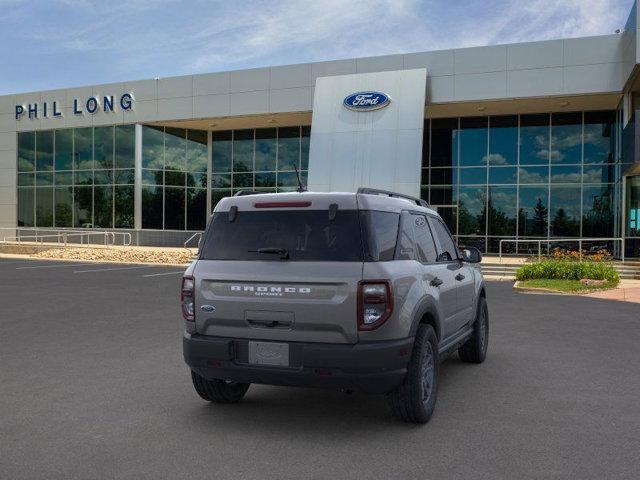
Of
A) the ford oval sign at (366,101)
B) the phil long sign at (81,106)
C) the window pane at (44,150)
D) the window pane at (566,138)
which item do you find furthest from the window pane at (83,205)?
the window pane at (566,138)

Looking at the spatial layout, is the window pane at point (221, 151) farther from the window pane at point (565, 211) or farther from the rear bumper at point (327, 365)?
→ the rear bumper at point (327, 365)

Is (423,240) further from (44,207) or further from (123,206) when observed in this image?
(44,207)

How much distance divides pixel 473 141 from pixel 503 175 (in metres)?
2.16

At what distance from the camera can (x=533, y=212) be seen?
28.0 m

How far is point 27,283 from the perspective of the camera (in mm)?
16031

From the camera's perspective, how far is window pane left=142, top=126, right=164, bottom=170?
33.4 metres

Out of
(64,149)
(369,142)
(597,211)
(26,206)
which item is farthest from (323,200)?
(26,206)

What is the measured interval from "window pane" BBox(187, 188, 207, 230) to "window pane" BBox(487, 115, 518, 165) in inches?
625

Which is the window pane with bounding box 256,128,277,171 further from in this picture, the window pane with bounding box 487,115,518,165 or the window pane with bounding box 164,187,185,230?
the window pane with bounding box 487,115,518,165

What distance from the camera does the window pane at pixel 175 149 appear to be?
34.0 m

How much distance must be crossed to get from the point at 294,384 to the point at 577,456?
6.60 feet

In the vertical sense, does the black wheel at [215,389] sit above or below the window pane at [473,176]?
below

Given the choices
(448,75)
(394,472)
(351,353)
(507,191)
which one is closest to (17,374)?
(351,353)

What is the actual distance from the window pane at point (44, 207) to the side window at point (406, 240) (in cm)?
3434
